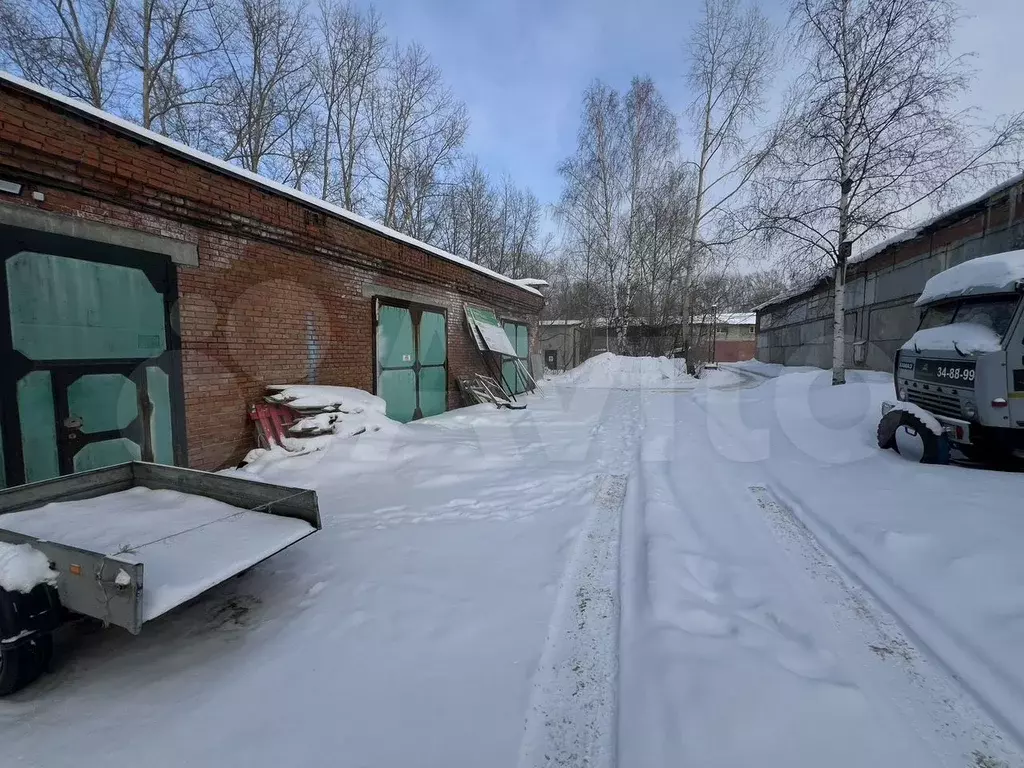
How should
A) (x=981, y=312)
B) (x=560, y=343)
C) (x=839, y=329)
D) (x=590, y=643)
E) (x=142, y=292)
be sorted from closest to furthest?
(x=590, y=643) < (x=142, y=292) < (x=981, y=312) < (x=839, y=329) < (x=560, y=343)

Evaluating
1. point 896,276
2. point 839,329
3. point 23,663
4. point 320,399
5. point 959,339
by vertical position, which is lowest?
point 23,663

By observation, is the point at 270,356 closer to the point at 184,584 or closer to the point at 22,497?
the point at 22,497

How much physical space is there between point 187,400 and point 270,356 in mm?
1203

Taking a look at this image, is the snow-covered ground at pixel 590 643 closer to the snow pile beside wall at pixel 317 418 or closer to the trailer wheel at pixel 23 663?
the trailer wheel at pixel 23 663

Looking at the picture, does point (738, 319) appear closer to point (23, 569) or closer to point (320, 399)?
point (320, 399)

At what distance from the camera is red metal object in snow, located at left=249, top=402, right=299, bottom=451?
5.75 metres

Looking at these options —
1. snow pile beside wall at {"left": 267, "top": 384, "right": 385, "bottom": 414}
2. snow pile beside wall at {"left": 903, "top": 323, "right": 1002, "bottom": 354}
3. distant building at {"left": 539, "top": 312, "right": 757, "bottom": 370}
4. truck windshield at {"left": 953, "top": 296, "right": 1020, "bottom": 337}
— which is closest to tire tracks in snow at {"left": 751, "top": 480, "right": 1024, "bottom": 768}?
snow pile beside wall at {"left": 903, "top": 323, "right": 1002, "bottom": 354}

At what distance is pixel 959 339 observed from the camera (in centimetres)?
524

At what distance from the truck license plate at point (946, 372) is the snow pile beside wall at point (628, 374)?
10.9 metres

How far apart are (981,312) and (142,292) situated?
9.39 metres

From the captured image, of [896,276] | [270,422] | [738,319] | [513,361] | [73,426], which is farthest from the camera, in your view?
[738,319]

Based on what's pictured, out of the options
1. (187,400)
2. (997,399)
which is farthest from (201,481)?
(997,399)

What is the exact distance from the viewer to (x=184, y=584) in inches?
88.0

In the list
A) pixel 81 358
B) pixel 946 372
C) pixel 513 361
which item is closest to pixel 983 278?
pixel 946 372
